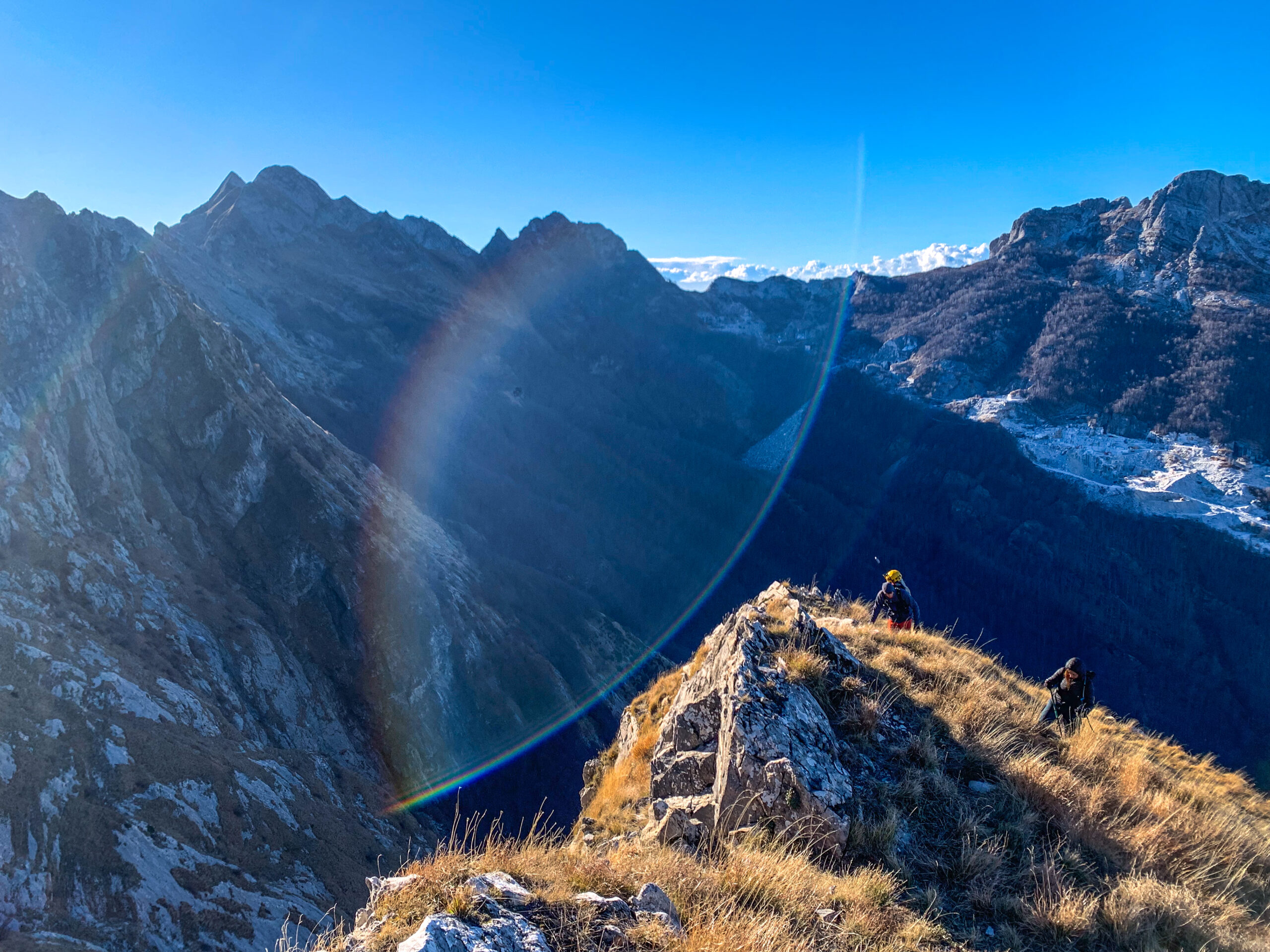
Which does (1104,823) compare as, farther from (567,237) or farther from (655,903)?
(567,237)

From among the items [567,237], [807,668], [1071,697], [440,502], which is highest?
[567,237]

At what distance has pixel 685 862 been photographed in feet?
19.7

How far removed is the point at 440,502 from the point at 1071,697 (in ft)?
245

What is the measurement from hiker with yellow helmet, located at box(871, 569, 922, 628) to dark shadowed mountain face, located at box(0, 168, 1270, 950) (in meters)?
20.4

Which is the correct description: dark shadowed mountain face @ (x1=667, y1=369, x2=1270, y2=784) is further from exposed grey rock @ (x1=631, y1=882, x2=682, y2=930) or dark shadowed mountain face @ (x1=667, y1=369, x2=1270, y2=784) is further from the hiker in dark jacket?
exposed grey rock @ (x1=631, y1=882, x2=682, y2=930)

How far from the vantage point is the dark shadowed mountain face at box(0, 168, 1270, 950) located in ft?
71.6

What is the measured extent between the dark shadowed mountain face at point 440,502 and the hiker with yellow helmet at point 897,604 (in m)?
20.4

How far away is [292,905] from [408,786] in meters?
17.2

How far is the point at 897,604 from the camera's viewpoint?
47.2 feet

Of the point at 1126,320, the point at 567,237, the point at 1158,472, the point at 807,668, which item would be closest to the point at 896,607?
the point at 807,668

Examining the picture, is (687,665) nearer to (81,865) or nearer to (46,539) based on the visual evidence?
(81,865)

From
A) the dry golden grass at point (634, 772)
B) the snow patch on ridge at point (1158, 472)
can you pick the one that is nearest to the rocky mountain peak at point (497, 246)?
the snow patch on ridge at point (1158, 472)

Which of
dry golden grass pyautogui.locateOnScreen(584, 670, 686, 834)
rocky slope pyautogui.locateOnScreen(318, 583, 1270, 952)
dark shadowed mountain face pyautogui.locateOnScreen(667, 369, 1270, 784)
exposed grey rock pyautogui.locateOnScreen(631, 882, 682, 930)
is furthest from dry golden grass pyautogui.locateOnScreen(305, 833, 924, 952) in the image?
dark shadowed mountain face pyautogui.locateOnScreen(667, 369, 1270, 784)

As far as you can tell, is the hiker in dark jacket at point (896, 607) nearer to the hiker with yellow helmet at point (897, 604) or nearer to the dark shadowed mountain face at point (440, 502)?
the hiker with yellow helmet at point (897, 604)
